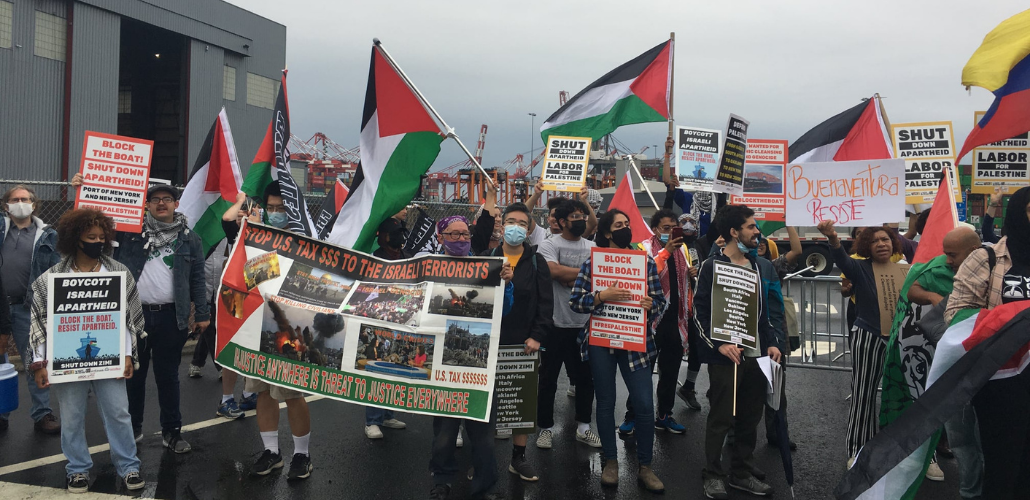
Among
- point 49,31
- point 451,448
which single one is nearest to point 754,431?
point 451,448

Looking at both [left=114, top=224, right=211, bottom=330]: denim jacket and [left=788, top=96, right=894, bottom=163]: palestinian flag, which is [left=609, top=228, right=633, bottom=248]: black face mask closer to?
[left=114, top=224, right=211, bottom=330]: denim jacket

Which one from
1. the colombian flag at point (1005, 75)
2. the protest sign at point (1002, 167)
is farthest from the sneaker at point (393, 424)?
the protest sign at point (1002, 167)

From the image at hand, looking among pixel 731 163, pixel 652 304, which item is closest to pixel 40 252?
pixel 652 304

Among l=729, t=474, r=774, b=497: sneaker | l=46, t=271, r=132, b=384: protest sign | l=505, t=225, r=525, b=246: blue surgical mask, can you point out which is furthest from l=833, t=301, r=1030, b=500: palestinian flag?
l=46, t=271, r=132, b=384: protest sign

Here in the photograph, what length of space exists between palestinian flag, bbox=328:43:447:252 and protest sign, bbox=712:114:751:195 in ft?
8.78

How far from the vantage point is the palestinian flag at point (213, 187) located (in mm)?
7090

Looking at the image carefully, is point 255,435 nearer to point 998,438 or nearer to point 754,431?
point 754,431

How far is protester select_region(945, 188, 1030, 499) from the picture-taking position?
3.65 m

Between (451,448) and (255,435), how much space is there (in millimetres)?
2321

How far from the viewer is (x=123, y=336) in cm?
502

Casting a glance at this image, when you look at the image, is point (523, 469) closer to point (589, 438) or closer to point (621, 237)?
point (589, 438)

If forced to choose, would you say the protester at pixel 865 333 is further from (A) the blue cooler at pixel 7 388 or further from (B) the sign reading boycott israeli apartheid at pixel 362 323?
(A) the blue cooler at pixel 7 388

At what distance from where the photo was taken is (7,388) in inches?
207

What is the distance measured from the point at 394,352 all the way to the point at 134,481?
6.48 feet
